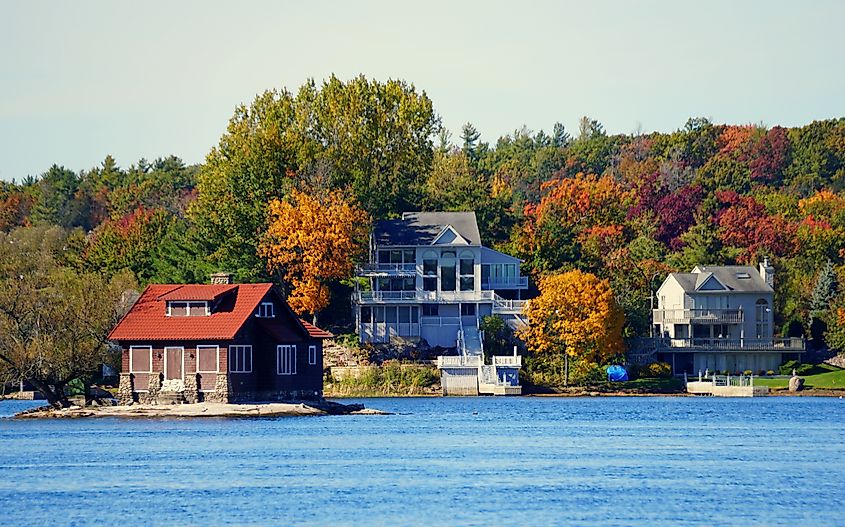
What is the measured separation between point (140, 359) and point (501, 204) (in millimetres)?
46707

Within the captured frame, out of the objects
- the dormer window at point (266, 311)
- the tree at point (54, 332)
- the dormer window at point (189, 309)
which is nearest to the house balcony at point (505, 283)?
the dormer window at point (266, 311)

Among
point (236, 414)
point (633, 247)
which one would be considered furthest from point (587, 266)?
point (236, 414)

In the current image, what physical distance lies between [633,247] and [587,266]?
9634 millimetres

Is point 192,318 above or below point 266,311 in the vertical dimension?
below

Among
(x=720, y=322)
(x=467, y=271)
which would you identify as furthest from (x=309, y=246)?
(x=720, y=322)

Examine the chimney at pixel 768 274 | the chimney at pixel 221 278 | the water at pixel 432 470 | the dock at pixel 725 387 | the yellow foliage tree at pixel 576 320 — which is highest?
the chimney at pixel 768 274

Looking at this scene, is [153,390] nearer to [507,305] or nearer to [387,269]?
[387,269]

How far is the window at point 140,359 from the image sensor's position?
7031cm

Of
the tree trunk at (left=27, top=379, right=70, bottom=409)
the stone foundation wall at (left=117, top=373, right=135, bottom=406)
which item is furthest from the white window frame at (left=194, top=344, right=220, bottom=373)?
the tree trunk at (left=27, top=379, right=70, bottom=409)

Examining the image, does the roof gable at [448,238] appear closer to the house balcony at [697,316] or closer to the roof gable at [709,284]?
the house balcony at [697,316]

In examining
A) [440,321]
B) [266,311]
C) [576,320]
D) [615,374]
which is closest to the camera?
[266,311]

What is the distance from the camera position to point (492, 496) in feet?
141

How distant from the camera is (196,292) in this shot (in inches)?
2808

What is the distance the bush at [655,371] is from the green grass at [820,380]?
5.35 metres
